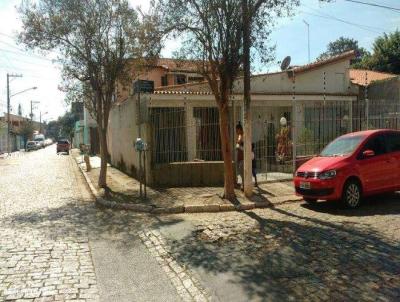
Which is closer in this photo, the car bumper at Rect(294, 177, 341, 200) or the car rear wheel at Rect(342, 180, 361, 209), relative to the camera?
the car bumper at Rect(294, 177, 341, 200)

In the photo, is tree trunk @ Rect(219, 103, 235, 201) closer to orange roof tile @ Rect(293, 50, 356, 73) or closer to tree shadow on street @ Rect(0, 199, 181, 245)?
tree shadow on street @ Rect(0, 199, 181, 245)

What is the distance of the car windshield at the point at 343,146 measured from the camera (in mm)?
10830

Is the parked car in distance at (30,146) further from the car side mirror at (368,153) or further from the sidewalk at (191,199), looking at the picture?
the car side mirror at (368,153)

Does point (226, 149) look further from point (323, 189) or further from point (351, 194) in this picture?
point (351, 194)

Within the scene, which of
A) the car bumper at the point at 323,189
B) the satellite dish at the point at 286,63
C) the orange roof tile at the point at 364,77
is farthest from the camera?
the orange roof tile at the point at 364,77

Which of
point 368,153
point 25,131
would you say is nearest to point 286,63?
point 368,153

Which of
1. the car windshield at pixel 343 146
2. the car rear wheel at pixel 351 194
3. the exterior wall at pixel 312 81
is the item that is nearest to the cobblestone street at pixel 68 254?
the car rear wheel at pixel 351 194

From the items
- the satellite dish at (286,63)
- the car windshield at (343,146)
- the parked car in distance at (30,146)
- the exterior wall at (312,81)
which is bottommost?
the parked car in distance at (30,146)

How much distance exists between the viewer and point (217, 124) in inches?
642

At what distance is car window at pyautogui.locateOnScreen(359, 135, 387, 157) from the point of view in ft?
35.4

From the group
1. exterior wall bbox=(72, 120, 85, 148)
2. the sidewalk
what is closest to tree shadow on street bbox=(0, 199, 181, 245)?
the sidewalk

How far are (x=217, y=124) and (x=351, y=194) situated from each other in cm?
684

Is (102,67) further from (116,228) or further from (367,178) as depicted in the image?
(367,178)

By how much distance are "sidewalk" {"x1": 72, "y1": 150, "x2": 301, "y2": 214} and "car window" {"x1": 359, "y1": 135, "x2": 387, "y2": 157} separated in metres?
2.23
